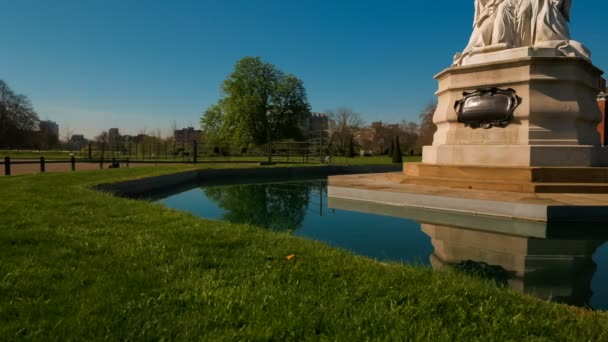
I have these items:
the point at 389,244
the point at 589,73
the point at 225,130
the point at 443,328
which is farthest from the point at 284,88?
the point at 443,328

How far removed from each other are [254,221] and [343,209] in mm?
2092

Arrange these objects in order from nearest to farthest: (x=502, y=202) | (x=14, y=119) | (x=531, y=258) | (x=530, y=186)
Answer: (x=531, y=258) → (x=502, y=202) → (x=530, y=186) → (x=14, y=119)

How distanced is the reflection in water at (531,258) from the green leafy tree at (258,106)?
36611 mm

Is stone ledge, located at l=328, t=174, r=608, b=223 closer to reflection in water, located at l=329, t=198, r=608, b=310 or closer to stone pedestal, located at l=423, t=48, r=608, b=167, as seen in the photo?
reflection in water, located at l=329, t=198, r=608, b=310

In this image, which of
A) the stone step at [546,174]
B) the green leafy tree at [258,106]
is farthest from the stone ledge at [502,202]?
the green leafy tree at [258,106]

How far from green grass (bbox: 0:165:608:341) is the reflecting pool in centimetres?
90

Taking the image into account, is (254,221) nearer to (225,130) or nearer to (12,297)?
(12,297)

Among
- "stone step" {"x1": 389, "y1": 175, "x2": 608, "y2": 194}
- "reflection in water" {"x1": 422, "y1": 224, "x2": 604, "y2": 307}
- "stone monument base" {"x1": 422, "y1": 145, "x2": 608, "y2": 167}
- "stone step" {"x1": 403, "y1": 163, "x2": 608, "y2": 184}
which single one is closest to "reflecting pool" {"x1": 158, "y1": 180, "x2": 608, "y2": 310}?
"reflection in water" {"x1": 422, "y1": 224, "x2": 604, "y2": 307}

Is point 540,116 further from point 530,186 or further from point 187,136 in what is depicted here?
point 187,136

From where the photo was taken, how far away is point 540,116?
811 cm

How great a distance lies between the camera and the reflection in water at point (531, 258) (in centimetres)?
314

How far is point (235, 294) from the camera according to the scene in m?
2.36

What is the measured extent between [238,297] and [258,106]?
39.8 m

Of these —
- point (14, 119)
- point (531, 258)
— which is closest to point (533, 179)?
point (531, 258)
